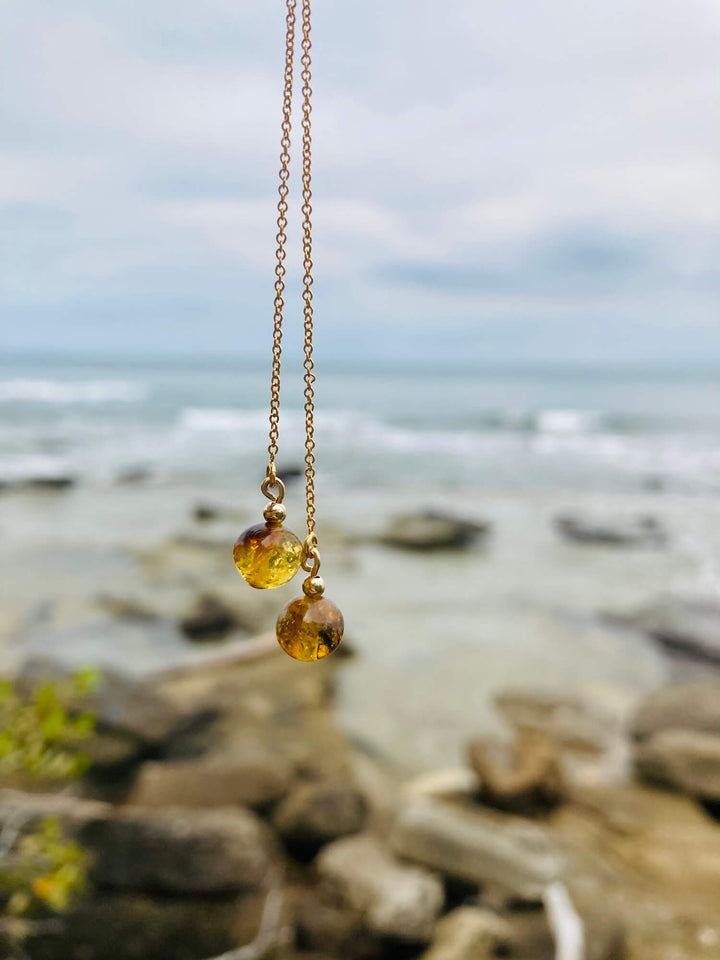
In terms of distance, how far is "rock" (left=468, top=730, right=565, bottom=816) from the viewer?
496cm

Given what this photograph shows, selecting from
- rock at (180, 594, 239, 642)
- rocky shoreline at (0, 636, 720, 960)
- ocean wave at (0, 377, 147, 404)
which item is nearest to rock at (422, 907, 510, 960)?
rocky shoreline at (0, 636, 720, 960)

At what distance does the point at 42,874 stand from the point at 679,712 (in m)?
4.89

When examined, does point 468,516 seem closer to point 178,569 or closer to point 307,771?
point 178,569

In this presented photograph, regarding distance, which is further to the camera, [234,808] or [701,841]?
[701,841]

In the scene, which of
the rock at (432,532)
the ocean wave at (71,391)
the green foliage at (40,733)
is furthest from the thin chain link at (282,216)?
the ocean wave at (71,391)

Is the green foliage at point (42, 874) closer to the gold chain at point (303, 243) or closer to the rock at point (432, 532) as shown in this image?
the gold chain at point (303, 243)

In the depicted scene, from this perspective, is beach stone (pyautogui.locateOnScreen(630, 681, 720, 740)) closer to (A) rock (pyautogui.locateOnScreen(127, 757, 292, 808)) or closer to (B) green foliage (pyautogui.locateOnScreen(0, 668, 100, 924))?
(A) rock (pyautogui.locateOnScreen(127, 757, 292, 808))

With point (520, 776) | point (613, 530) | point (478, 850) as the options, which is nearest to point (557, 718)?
point (520, 776)

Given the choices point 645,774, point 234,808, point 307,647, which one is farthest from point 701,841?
point 307,647

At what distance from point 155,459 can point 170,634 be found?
12.8 m

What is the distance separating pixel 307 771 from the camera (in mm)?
5371

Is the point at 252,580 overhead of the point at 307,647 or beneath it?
overhead

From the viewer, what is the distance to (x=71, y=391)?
38938mm

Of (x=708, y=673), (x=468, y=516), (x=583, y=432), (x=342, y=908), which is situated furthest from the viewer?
(x=583, y=432)
